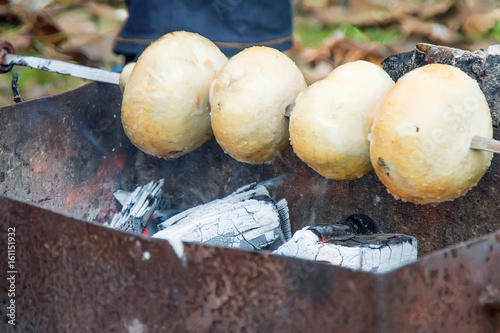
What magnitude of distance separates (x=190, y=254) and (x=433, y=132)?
681 millimetres

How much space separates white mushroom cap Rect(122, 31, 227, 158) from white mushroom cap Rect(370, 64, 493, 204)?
708 mm

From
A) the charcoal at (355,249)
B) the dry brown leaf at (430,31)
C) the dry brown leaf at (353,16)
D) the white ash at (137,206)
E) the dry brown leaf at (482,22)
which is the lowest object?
the dry brown leaf at (353,16)

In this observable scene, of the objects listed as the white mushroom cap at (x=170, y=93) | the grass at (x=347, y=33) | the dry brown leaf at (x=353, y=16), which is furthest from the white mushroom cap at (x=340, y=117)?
the dry brown leaf at (x=353, y=16)

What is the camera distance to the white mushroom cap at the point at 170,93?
6.36ft

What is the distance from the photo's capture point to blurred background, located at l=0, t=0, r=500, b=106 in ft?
16.1

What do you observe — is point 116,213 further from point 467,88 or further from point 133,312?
point 467,88

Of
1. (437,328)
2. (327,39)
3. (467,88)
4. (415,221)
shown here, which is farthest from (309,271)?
(327,39)

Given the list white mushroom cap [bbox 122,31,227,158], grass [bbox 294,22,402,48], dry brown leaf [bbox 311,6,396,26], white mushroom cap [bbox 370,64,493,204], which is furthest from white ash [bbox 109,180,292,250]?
dry brown leaf [bbox 311,6,396,26]

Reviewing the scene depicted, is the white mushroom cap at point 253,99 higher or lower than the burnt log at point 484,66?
lower

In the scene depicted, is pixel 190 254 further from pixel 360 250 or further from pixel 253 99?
pixel 253 99

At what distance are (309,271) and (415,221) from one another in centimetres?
81

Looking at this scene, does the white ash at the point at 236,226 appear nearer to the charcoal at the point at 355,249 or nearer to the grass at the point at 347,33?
the charcoal at the point at 355,249

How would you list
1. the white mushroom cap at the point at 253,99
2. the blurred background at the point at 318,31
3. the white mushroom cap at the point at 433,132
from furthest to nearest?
1. the blurred background at the point at 318,31
2. the white mushroom cap at the point at 253,99
3. the white mushroom cap at the point at 433,132

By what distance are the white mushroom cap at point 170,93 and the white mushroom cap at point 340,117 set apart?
0.43m
